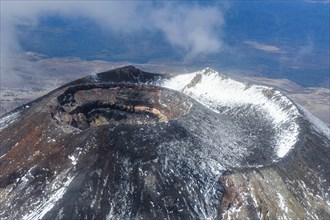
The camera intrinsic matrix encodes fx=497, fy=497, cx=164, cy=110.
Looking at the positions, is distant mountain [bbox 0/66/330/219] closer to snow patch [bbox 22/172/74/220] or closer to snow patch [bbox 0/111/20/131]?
snow patch [bbox 22/172/74/220]

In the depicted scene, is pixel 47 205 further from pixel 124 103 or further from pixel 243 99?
pixel 243 99

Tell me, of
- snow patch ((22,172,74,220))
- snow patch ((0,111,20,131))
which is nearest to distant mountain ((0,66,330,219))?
snow patch ((22,172,74,220))

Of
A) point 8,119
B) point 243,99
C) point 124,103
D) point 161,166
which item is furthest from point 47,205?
point 243,99

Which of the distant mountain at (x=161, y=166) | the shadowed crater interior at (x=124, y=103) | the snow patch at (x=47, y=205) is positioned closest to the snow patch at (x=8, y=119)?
the distant mountain at (x=161, y=166)

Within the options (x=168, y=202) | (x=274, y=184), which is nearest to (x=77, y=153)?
(x=168, y=202)

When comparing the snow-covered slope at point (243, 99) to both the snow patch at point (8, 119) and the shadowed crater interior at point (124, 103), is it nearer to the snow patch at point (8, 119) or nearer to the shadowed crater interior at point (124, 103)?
the shadowed crater interior at point (124, 103)
